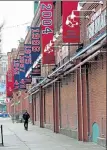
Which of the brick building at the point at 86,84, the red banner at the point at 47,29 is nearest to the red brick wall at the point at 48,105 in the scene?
the brick building at the point at 86,84

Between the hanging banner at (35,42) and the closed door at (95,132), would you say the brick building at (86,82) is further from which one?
the hanging banner at (35,42)

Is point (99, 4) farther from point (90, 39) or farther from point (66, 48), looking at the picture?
point (66, 48)

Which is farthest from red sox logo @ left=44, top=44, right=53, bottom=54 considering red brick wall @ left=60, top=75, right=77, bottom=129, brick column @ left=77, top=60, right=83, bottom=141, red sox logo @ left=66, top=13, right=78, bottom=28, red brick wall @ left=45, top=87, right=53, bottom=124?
red sox logo @ left=66, top=13, right=78, bottom=28

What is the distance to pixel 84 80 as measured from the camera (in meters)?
22.0

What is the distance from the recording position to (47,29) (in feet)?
90.5

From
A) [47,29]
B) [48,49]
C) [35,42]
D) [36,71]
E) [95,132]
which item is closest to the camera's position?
[95,132]

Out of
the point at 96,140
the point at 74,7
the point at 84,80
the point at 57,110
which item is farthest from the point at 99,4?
the point at 57,110

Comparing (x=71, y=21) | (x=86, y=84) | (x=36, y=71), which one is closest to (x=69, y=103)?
(x=86, y=84)

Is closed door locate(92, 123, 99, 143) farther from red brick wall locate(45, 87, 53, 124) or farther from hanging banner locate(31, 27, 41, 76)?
red brick wall locate(45, 87, 53, 124)

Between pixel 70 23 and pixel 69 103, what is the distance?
770 cm

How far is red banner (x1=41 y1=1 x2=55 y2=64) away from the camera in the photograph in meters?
26.9

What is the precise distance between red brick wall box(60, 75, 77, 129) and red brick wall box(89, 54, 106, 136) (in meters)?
Result: 3.70

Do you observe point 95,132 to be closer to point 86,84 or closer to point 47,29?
point 86,84

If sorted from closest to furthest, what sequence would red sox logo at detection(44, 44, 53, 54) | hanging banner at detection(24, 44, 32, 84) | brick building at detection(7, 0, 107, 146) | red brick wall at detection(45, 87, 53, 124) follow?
brick building at detection(7, 0, 107, 146), red sox logo at detection(44, 44, 53, 54), red brick wall at detection(45, 87, 53, 124), hanging banner at detection(24, 44, 32, 84)
